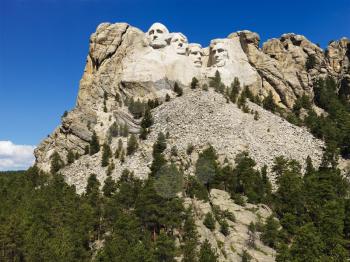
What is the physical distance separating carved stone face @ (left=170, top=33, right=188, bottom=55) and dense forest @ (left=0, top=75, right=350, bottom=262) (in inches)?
1709

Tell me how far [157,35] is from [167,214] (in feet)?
259

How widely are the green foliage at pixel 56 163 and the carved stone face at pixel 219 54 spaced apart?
5667 cm

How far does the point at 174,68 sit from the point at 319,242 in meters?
79.1

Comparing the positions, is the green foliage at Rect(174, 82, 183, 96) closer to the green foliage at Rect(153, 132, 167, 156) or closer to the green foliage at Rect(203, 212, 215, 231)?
the green foliage at Rect(153, 132, 167, 156)

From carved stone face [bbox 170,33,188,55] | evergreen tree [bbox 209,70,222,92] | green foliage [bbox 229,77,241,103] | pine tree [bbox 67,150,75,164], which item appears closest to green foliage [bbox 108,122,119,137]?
pine tree [bbox 67,150,75,164]

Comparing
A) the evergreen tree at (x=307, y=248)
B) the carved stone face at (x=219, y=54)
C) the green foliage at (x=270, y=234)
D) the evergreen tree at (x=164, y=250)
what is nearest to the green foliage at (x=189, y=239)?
the evergreen tree at (x=164, y=250)

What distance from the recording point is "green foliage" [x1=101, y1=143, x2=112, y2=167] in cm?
9144

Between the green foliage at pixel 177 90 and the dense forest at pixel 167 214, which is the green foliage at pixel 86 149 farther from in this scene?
the green foliage at pixel 177 90

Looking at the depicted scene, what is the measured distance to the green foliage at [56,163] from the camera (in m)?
98.9

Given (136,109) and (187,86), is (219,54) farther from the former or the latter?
(136,109)

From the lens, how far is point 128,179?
81.4 meters

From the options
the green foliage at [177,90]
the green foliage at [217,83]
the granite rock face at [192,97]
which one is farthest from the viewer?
the green foliage at [217,83]

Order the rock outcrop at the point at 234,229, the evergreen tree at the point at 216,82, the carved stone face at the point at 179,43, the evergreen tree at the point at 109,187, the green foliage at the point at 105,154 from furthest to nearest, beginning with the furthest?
1. the carved stone face at the point at 179,43
2. the evergreen tree at the point at 216,82
3. the green foliage at the point at 105,154
4. the evergreen tree at the point at 109,187
5. the rock outcrop at the point at 234,229

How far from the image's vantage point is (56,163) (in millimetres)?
99812
